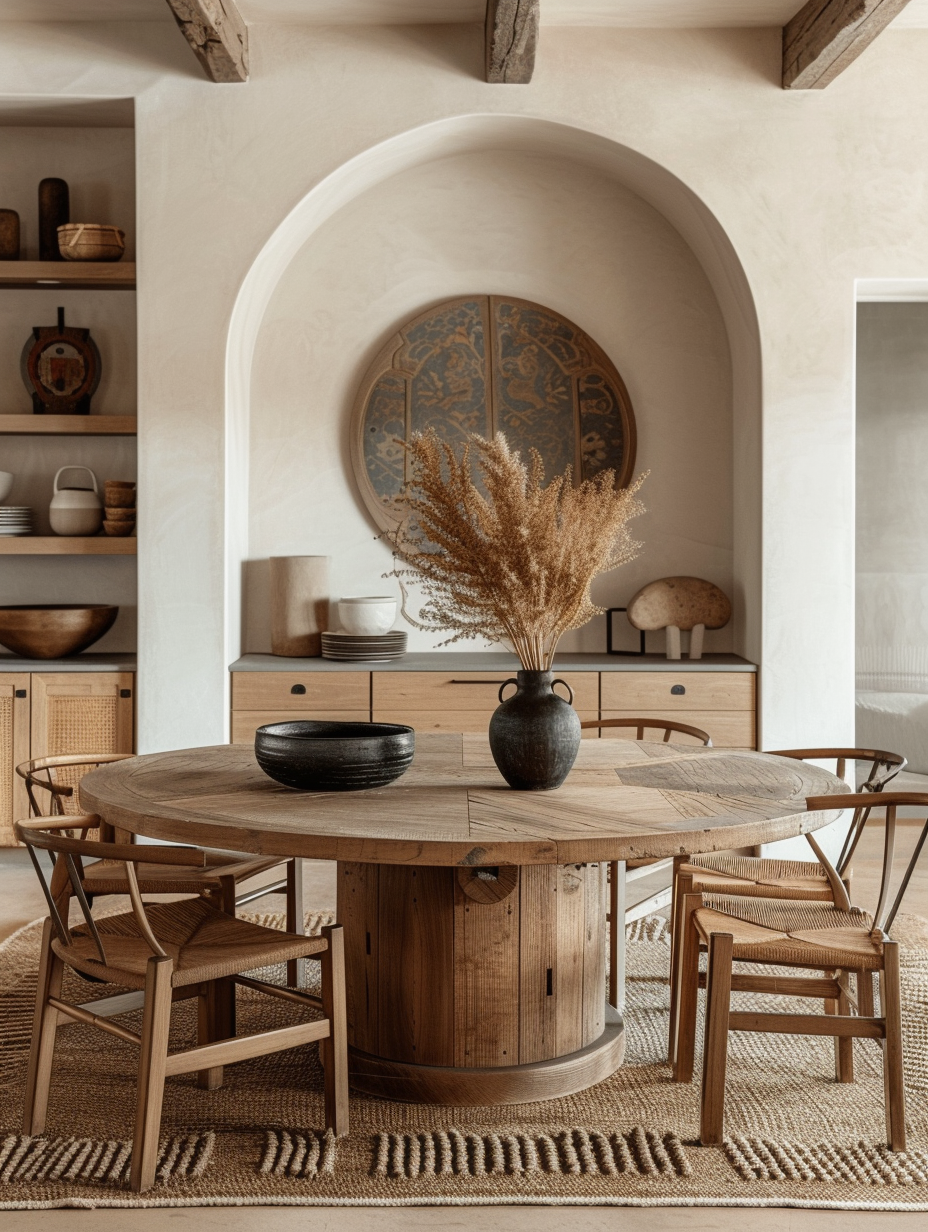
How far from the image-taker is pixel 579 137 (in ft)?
14.8

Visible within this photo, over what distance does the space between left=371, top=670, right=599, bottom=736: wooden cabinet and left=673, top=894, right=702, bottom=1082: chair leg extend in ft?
6.11

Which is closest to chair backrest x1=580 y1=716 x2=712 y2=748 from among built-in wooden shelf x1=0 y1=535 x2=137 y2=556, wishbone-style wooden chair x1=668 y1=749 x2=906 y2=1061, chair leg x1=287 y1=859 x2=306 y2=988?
wishbone-style wooden chair x1=668 y1=749 x2=906 y2=1061

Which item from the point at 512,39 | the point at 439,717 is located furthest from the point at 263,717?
the point at 512,39

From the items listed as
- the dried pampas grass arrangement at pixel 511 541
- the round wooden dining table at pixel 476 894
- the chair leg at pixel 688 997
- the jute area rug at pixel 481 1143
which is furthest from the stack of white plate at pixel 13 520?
the chair leg at pixel 688 997

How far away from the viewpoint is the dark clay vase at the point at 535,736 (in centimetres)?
245

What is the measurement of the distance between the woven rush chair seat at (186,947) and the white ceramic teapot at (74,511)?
2497 mm

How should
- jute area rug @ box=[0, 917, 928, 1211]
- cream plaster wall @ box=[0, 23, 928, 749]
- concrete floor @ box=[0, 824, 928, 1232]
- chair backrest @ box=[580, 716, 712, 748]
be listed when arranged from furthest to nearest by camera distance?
cream plaster wall @ box=[0, 23, 928, 749]
chair backrest @ box=[580, 716, 712, 748]
jute area rug @ box=[0, 917, 928, 1211]
concrete floor @ box=[0, 824, 928, 1232]

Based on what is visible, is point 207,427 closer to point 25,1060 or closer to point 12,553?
point 12,553

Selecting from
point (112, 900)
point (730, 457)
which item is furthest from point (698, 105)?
point (112, 900)

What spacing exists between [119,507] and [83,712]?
83 cm

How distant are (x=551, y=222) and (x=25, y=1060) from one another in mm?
3863

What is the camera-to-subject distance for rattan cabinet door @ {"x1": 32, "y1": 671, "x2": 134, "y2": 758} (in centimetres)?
445

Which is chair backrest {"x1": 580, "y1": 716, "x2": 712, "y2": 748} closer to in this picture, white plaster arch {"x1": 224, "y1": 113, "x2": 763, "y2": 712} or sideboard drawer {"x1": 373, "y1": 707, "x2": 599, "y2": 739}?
sideboard drawer {"x1": 373, "y1": 707, "x2": 599, "y2": 739}

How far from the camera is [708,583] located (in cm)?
487
